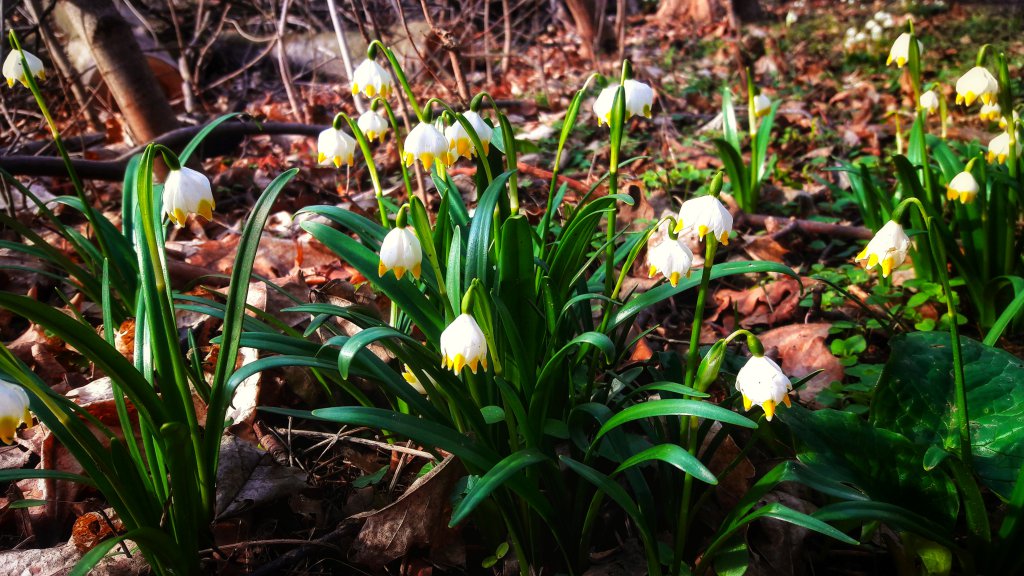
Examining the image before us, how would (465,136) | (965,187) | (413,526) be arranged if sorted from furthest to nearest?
(965,187) → (465,136) → (413,526)

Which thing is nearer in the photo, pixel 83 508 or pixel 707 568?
pixel 707 568

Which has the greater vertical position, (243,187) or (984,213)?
(243,187)

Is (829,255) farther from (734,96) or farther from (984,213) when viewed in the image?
(734,96)

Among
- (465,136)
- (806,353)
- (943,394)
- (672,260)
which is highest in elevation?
(465,136)

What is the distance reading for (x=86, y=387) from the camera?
2037mm

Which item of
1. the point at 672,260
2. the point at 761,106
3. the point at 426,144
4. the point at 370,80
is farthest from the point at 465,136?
the point at 761,106

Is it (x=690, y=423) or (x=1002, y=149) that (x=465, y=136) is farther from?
(x=1002, y=149)

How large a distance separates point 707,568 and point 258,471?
1.10 m

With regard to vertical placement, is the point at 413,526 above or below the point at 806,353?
above

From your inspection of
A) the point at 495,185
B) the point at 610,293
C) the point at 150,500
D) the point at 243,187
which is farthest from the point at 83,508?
the point at 243,187

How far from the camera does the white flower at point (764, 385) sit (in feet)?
3.94

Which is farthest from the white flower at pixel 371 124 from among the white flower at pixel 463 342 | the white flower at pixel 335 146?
the white flower at pixel 463 342

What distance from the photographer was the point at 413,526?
156 cm

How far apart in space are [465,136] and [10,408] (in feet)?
3.43
